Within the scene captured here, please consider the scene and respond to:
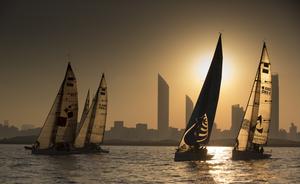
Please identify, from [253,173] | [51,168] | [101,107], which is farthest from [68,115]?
[253,173]

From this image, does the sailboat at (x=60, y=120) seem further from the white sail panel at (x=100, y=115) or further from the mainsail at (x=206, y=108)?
the mainsail at (x=206, y=108)

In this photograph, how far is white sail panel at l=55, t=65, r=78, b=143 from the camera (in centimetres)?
9781

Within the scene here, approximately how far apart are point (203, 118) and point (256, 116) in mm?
9549

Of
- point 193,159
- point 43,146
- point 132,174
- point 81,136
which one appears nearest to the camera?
point 132,174

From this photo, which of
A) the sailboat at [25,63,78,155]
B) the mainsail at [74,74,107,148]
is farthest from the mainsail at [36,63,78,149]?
the mainsail at [74,74,107,148]

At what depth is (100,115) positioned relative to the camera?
367 ft

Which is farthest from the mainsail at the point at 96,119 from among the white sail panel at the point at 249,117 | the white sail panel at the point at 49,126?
the white sail panel at the point at 249,117

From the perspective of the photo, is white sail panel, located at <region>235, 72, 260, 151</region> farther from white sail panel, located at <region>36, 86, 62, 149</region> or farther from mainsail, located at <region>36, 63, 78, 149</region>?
white sail panel, located at <region>36, 86, 62, 149</region>

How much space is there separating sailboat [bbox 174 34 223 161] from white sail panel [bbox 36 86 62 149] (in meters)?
22.7

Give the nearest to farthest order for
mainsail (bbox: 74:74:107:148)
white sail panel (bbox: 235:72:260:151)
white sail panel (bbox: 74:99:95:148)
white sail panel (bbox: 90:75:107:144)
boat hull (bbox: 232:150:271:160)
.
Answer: white sail panel (bbox: 235:72:260:151) < boat hull (bbox: 232:150:271:160) < white sail panel (bbox: 74:99:95:148) < mainsail (bbox: 74:74:107:148) < white sail panel (bbox: 90:75:107:144)

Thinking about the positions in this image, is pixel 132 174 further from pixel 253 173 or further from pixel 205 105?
pixel 205 105

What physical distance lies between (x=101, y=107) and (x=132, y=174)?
4198 cm

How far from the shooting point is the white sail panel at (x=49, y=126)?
9681 centimetres

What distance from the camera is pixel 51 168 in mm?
76500
